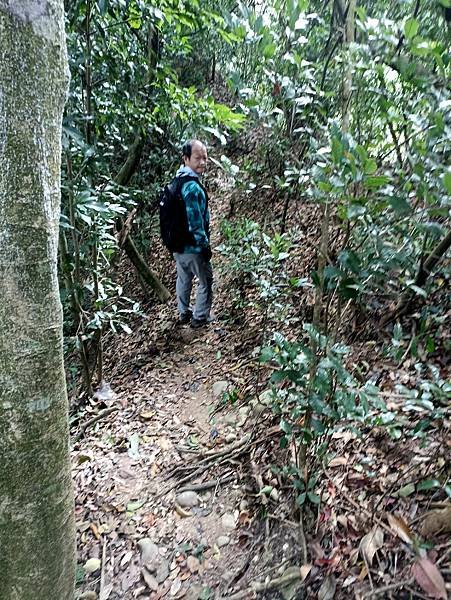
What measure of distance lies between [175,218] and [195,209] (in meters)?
0.27

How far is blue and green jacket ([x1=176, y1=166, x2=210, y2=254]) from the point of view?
432 centimetres

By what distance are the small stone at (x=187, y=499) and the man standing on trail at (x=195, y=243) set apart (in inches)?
103

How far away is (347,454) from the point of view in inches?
90.5

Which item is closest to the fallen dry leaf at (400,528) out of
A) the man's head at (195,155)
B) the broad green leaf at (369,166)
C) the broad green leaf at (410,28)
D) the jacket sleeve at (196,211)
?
the broad green leaf at (369,166)

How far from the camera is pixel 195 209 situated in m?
4.39

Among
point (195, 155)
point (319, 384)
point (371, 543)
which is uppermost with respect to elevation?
point (195, 155)

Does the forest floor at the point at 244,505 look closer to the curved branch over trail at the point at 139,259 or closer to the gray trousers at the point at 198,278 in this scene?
the gray trousers at the point at 198,278

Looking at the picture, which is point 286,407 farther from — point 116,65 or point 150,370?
point 116,65

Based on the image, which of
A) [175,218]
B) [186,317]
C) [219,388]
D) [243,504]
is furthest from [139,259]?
[243,504]

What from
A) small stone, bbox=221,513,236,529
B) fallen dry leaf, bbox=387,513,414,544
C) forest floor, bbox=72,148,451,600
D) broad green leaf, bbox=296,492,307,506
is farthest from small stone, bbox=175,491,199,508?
fallen dry leaf, bbox=387,513,414,544

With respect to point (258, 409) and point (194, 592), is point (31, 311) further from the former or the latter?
point (258, 409)

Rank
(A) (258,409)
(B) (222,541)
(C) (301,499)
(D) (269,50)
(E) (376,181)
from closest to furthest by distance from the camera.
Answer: (E) (376,181) → (D) (269,50) → (C) (301,499) → (B) (222,541) → (A) (258,409)

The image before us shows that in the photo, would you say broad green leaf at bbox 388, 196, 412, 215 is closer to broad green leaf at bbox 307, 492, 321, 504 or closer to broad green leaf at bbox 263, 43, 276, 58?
broad green leaf at bbox 263, 43, 276, 58

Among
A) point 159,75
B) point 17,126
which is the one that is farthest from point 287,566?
point 159,75
